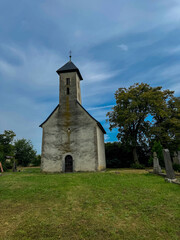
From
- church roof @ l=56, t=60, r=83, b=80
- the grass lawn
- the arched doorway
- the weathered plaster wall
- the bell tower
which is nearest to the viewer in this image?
the grass lawn

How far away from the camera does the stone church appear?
53.2ft

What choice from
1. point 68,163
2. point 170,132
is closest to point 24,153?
point 68,163

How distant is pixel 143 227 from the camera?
12.5ft

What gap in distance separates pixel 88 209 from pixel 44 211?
58.1 inches

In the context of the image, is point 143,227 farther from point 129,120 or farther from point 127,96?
point 127,96

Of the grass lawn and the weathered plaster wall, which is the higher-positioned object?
the weathered plaster wall

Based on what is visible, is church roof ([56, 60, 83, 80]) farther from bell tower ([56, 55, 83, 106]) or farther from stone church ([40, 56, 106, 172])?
stone church ([40, 56, 106, 172])

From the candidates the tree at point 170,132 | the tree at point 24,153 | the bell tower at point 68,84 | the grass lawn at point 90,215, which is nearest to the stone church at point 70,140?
the bell tower at point 68,84

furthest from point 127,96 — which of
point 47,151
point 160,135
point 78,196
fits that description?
point 78,196

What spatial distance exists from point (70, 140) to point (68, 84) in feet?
26.3

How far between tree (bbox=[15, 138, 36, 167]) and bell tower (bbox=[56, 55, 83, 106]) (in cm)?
3132

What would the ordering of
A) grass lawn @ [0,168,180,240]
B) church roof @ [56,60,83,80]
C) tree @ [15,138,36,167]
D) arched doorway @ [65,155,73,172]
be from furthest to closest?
tree @ [15,138,36,167]
church roof @ [56,60,83,80]
arched doorway @ [65,155,73,172]
grass lawn @ [0,168,180,240]

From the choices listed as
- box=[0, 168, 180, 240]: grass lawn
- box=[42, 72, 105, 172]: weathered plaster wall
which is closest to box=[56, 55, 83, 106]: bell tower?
box=[42, 72, 105, 172]: weathered plaster wall

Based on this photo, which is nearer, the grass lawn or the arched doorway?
the grass lawn
